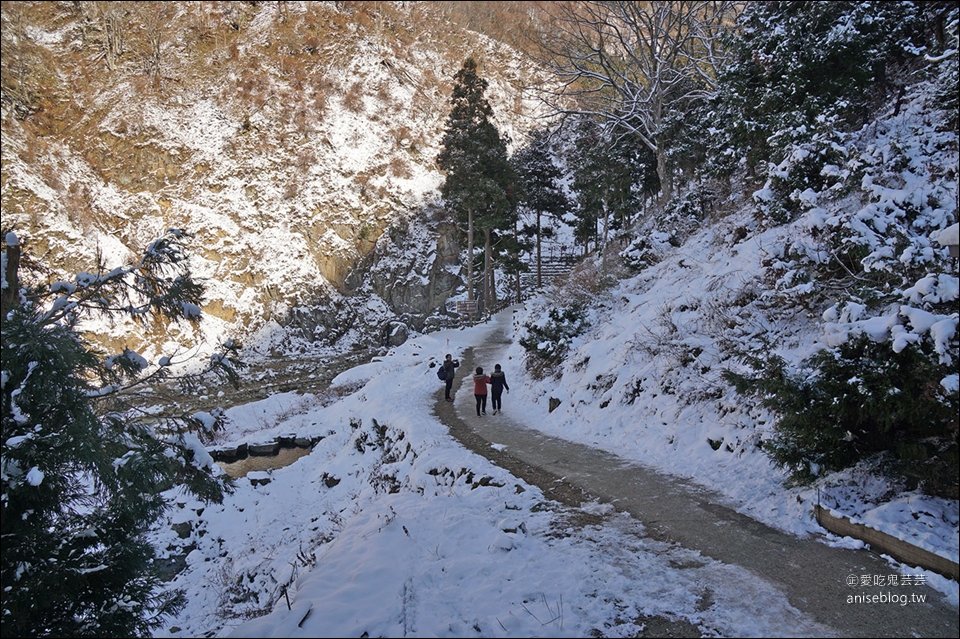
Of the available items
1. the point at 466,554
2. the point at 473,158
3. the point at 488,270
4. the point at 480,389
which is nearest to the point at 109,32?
the point at 473,158

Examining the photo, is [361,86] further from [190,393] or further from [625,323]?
[190,393]

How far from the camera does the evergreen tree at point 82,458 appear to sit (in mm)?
4168

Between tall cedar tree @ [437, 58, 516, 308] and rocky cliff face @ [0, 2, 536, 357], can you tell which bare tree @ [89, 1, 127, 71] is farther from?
tall cedar tree @ [437, 58, 516, 308]

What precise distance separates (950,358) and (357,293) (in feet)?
117

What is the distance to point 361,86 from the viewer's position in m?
43.8

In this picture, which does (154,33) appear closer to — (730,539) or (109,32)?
(109,32)

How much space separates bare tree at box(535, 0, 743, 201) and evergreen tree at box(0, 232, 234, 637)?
52.5ft

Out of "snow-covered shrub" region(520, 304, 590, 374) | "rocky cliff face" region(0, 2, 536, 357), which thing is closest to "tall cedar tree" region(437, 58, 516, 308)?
"rocky cliff face" region(0, 2, 536, 357)

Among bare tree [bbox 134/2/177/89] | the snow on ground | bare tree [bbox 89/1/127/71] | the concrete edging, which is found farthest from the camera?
bare tree [bbox 134/2/177/89]

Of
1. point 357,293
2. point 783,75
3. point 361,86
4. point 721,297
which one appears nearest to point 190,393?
point 721,297

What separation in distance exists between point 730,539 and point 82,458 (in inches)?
245

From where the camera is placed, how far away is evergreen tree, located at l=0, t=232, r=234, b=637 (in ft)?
13.7

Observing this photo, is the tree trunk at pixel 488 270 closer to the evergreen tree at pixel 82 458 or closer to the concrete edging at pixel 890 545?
the evergreen tree at pixel 82 458

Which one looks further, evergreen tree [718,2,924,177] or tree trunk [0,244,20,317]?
evergreen tree [718,2,924,177]
